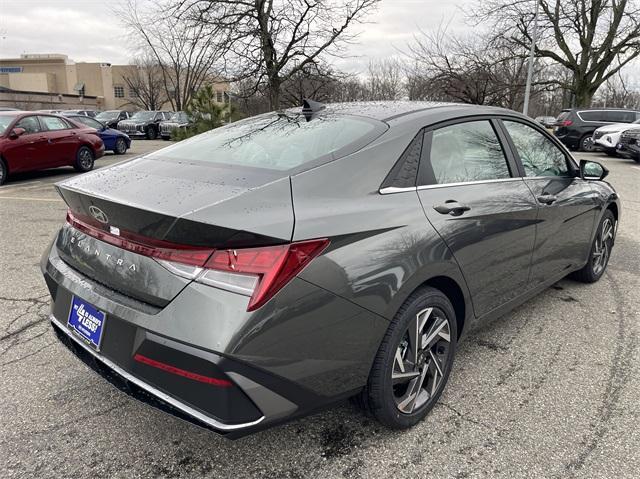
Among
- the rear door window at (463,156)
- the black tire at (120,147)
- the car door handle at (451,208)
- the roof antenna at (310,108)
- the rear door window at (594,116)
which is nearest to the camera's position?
the car door handle at (451,208)

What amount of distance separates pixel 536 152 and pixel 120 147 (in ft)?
51.7

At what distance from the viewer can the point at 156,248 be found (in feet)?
6.17

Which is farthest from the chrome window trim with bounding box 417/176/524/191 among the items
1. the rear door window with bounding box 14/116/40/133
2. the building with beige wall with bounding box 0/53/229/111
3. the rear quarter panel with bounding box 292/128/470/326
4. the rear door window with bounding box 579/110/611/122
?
the building with beige wall with bounding box 0/53/229/111

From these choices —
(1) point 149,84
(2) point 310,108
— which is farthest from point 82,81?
(2) point 310,108

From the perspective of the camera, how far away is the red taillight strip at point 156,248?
5.89ft

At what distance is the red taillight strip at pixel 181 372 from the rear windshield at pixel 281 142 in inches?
37.6

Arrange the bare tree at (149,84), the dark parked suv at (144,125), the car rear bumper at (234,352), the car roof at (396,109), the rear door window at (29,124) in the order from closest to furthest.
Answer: the car rear bumper at (234,352) → the car roof at (396,109) → the rear door window at (29,124) → the dark parked suv at (144,125) → the bare tree at (149,84)

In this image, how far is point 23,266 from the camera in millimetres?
4809

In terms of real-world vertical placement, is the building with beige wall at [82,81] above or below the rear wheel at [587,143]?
above

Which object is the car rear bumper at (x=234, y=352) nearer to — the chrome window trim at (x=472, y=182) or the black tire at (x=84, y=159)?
the chrome window trim at (x=472, y=182)

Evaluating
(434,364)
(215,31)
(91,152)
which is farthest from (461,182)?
(215,31)

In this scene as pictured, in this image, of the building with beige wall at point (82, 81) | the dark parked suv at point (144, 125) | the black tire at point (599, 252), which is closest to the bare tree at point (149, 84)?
the building with beige wall at point (82, 81)

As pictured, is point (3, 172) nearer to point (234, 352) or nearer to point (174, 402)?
point (174, 402)

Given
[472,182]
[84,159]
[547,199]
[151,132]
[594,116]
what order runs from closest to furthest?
[472,182] < [547,199] < [84,159] < [594,116] < [151,132]
